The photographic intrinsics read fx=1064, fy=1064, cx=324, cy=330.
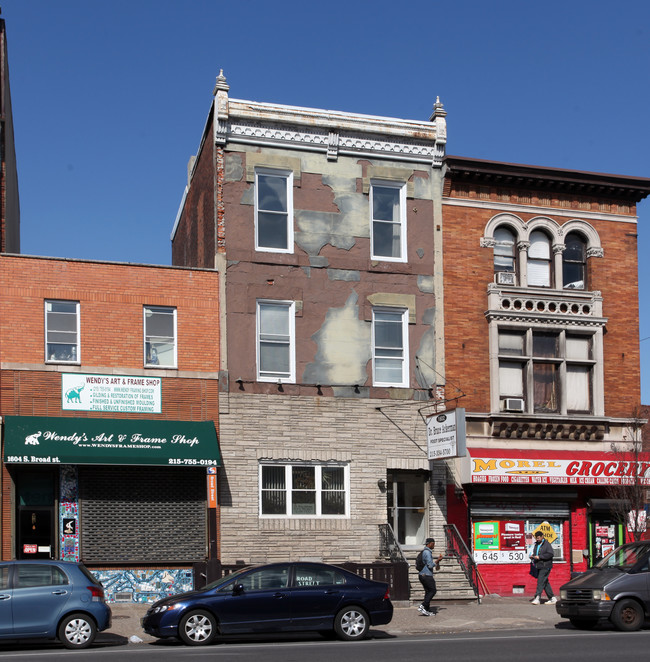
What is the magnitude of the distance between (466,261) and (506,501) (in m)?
6.31

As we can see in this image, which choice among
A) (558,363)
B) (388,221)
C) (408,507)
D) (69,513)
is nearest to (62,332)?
(69,513)

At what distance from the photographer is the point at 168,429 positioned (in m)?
24.3

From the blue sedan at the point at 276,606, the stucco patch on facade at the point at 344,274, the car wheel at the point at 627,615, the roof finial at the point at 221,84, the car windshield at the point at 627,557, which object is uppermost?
the roof finial at the point at 221,84

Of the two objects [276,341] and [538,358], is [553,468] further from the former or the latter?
[276,341]

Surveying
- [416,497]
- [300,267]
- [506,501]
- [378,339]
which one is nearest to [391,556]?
[416,497]

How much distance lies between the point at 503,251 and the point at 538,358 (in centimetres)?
304

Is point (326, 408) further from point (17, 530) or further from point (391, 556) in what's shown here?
point (17, 530)

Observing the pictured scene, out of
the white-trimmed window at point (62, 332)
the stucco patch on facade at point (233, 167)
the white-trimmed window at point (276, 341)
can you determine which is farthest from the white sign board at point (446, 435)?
the white-trimmed window at point (62, 332)

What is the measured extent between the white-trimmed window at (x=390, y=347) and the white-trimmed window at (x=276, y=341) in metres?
2.17

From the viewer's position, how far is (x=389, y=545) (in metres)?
25.7

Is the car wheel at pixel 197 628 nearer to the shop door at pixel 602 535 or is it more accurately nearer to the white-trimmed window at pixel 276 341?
the white-trimmed window at pixel 276 341

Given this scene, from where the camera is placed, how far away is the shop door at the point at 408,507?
26719mm

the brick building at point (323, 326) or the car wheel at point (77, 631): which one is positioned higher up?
the brick building at point (323, 326)

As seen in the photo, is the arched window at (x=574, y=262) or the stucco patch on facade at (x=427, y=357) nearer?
the stucco patch on facade at (x=427, y=357)
